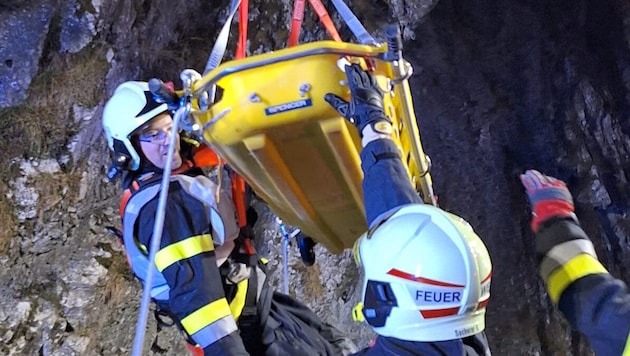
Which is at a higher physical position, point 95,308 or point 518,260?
point 95,308

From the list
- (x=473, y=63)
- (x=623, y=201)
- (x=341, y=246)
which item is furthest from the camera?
(x=473, y=63)

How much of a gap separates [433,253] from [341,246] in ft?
3.49

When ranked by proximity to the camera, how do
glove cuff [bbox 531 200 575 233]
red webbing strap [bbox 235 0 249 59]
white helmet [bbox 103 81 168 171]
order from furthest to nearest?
1. white helmet [bbox 103 81 168 171]
2. red webbing strap [bbox 235 0 249 59]
3. glove cuff [bbox 531 200 575 233]

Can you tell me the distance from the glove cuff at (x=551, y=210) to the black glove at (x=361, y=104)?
0.48m

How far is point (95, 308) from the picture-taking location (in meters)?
3.16

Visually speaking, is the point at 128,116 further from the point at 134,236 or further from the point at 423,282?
the point at 423,282

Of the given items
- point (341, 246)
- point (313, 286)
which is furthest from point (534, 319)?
point (341, 246)

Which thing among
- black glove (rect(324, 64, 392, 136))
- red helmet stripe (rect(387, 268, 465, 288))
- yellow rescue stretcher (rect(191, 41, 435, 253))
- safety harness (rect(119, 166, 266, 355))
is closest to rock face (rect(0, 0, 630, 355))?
safety harness (rect(119, 166, 266, 355))

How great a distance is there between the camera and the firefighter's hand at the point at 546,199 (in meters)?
1.77

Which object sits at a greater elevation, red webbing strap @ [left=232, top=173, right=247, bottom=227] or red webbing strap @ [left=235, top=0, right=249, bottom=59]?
red webbing strap @ [left=235, top=0, right=249, bottom=59]

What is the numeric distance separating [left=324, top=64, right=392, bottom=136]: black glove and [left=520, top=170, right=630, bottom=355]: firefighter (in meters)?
0.48

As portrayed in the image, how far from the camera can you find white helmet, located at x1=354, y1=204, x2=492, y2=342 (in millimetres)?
1380

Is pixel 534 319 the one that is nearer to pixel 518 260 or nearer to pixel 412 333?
pixel 518 260

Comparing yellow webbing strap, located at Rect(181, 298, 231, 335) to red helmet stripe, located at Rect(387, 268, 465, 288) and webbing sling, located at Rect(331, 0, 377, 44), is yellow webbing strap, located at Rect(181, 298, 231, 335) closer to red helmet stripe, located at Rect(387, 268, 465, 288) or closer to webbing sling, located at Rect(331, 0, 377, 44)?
red helmet stripe, located at Rect(387, 268, 465, 288)
